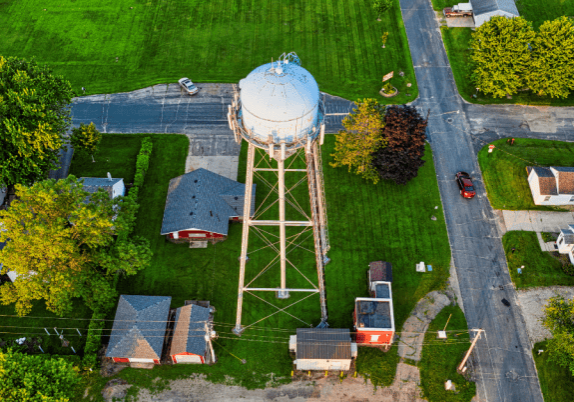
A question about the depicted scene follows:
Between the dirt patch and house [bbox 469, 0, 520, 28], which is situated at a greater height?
house [bbox 469, 0, 520, 28]

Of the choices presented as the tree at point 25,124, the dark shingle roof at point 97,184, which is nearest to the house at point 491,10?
the dark shingle roof at point 97,184

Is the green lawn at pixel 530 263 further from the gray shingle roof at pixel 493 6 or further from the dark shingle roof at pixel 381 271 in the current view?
the gray shingle roof at pixel 493 6

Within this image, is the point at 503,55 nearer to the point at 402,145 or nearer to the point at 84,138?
the point at 402,145

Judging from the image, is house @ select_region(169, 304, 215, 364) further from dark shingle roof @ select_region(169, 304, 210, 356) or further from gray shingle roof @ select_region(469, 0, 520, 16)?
gray shingle roof @ select_region(469, 0, 520, 16)

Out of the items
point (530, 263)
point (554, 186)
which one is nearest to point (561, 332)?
point (530, 263)

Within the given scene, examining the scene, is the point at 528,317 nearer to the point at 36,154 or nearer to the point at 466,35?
the point at 466,35

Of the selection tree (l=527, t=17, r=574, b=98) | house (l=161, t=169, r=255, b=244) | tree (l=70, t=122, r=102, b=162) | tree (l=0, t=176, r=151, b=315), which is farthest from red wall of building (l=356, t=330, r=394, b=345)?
tree (l=527, t=17, r=574, b=98)
